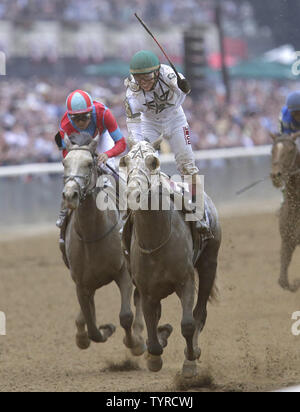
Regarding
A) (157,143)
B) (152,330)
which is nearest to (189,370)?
(152,330)

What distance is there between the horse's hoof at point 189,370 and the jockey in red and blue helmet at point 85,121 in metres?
1.76

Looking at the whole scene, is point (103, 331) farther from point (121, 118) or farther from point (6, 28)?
point (6, 28)

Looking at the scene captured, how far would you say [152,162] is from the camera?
208 inches

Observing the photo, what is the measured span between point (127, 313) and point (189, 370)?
888 mm

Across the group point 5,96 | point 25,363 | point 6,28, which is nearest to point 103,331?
point 25,363

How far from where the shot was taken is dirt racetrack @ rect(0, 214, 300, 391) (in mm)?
6512

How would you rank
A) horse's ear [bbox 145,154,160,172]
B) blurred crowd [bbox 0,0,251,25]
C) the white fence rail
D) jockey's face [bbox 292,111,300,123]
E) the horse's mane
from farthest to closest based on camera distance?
1. blurred crowd [bbox 0,0,251,25]
2. the white fence rail
3. jockey's face [bbox 292,111,300,123]
4. the horse's mane
5. horse's ear [bbox 145,154,160,172]

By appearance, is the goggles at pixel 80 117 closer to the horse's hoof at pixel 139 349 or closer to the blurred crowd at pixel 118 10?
the horse's hoof at pixel 139 349

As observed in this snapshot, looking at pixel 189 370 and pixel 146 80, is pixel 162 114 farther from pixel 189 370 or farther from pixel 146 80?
pixel 189 370

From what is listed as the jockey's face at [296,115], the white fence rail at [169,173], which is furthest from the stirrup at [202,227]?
the white fence rail at [169,173]

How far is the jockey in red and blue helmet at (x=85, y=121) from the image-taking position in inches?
259

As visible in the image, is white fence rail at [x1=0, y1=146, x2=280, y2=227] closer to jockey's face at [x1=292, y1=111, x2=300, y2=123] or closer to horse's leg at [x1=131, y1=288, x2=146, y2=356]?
jockey's face at [x1=292, y1=111, x2=300, y2=123]

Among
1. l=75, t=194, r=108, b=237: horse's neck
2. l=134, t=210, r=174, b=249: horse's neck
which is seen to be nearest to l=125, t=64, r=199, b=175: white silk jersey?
l=75, t=194, r=108, b=237: horse's neck

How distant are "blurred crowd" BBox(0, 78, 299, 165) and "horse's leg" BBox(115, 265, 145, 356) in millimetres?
8102
